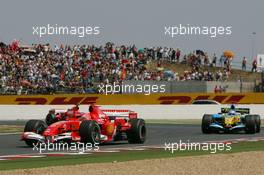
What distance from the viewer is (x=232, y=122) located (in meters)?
27.8

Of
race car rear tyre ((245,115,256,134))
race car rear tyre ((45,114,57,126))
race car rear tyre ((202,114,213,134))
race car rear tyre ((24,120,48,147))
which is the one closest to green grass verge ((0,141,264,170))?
race car rear tyre ((24,120,48,147))

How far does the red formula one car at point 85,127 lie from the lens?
19188 mm

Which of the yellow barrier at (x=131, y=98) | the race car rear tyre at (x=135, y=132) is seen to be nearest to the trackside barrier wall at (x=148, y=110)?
the yellow barrier at (x=131, y=98)

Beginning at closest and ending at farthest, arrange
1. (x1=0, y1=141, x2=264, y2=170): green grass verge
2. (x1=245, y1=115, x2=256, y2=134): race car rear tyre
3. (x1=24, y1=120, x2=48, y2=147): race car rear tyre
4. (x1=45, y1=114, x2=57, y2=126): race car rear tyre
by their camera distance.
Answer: (x1=0, y1=141, x2=264, y2=170): green grass verge
(x1=24, y1=120, x2=48, y2=147): race car rear tyre
(x1=45, y1=114, x2=57, y2=126): race car rear tyre
(x1=245, y1=115, x2=256, y2=134): race car rear tyre

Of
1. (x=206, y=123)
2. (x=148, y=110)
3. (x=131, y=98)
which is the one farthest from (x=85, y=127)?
(x=131, y=98)

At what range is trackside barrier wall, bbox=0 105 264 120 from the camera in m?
41.4

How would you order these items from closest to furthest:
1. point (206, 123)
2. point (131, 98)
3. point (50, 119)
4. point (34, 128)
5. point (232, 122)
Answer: point (34, 128), point (50, 119), point (206, 123), point (232, 122), point (131, 98)

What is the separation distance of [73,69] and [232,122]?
1601 cm

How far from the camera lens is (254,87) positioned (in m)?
45.5

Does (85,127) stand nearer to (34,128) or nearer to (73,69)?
(34,128)

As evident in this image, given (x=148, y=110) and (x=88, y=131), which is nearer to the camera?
(x=88, y=131)

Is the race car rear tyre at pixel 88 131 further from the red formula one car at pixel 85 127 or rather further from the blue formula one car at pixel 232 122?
the blue formula one car at pixel 232 122

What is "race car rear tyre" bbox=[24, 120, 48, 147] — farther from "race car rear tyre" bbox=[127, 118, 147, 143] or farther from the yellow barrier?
the yellow barrier

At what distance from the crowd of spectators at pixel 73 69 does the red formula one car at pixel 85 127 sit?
65.5ft
